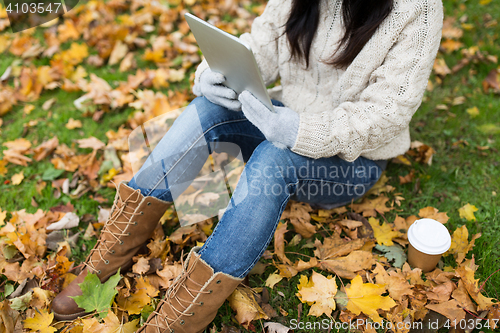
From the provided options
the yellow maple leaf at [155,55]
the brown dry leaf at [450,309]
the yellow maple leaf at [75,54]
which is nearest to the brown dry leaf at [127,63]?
the yellow maple leaf at [155,55]

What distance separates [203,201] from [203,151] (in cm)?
47

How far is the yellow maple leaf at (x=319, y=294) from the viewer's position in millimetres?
1497

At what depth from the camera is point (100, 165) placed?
2.26 metres

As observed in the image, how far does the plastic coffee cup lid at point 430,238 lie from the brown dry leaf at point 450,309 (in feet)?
0.71

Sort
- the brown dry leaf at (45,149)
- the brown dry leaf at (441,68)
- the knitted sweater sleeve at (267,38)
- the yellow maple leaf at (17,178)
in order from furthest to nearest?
the brown dry leaf at (441,68), the brown dry leaf at (45,149), the yellow maple leaf at (17,178), the knitted sweater sleeve at (267,38)

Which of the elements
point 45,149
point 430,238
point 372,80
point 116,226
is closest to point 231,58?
point 372,80

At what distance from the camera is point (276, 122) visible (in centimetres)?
134

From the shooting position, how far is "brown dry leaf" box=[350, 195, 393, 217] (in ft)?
6.22

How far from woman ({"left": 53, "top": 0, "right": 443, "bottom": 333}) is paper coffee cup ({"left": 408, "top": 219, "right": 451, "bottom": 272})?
1.00ft

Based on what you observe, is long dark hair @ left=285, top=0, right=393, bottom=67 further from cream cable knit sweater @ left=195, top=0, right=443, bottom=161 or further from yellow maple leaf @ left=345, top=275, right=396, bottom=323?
yellow maple leaf @ left=345, top=275, right=396, bottom=323

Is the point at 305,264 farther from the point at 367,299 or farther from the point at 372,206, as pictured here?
the point at 372,206

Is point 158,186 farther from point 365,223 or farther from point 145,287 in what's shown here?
point 365,223

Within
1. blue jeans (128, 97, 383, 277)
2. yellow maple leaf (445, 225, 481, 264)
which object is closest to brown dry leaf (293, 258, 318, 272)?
blue jeans (128, 97, 383, 277)

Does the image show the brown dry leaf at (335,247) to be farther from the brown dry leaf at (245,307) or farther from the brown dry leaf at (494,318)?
the brown dry leaf at (494,318)
